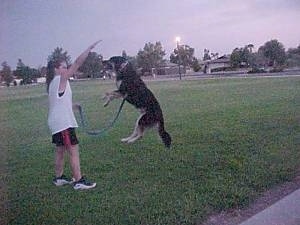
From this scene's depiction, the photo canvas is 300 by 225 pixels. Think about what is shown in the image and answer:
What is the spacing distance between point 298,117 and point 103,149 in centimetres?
559

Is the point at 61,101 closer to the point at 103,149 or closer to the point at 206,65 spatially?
the point at 103,149

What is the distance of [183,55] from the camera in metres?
7.30

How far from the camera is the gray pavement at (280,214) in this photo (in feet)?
16.1

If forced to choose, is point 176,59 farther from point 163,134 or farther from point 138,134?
point 138,134

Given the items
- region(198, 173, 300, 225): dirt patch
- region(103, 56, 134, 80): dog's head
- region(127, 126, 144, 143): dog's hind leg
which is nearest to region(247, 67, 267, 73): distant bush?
region(127, 126, 144, 143): dog's hind leg

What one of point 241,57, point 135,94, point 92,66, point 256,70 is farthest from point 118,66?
point 256,70

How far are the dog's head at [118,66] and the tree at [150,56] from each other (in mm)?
435

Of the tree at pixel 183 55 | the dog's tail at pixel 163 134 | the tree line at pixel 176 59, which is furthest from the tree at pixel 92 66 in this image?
the tree at pixel 183 55

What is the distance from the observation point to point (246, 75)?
991 centimetres

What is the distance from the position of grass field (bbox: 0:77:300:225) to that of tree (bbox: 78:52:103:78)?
0.48ft

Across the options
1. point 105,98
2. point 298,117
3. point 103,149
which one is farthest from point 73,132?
point 298,117

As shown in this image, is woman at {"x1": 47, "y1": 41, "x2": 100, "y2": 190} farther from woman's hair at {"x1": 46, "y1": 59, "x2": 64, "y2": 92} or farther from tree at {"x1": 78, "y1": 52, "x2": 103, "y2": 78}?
tree at {"x1": 78, "y1": 52, "x2": 103, "y2": 78}

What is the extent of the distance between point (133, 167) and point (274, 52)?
3724 millimetres

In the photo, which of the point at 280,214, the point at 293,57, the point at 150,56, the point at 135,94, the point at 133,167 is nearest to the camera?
the point at 280,214
